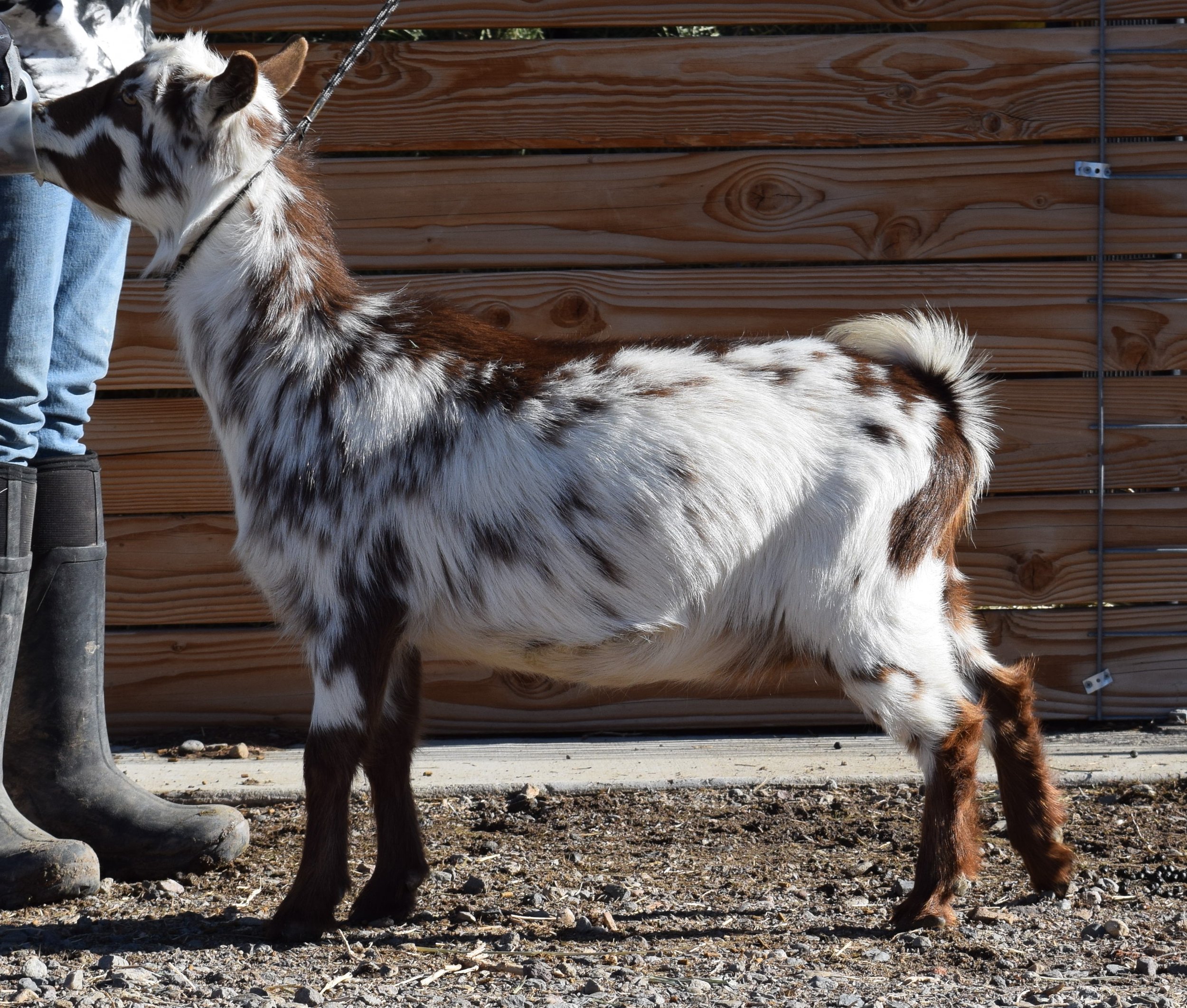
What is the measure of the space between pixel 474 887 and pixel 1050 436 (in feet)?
7.34

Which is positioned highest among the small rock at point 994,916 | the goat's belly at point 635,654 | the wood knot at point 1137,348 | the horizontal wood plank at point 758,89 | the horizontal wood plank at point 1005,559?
the horizontal wood plank at point 758,89

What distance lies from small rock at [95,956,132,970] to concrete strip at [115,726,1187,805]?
1.16m

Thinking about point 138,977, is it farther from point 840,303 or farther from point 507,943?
point 840,303

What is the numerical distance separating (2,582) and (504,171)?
193 centimetres

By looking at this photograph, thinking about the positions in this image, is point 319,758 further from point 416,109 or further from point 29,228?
point 416,109

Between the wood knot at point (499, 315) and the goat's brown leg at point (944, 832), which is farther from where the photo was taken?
the wood knot at point (499, 315)

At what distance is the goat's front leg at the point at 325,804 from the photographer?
2676 mm

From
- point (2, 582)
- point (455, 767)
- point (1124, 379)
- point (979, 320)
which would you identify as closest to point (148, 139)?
point (2, 582)

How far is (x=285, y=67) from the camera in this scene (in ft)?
10.5

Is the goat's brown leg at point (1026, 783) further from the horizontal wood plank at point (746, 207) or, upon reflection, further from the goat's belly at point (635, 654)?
the horizontal wood plank at point (746, 207)

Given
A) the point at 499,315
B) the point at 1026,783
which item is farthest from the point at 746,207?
the point at 1026,783

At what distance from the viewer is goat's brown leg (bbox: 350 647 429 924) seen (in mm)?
2875

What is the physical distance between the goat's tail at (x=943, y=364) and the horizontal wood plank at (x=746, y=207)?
118 cm

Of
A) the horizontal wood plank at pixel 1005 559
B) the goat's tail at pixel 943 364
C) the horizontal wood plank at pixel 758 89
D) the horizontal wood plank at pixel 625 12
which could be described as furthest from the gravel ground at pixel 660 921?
the horizontal wood plank at pixel 625 12
